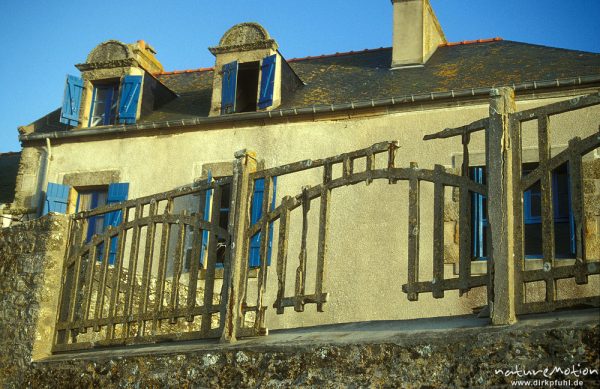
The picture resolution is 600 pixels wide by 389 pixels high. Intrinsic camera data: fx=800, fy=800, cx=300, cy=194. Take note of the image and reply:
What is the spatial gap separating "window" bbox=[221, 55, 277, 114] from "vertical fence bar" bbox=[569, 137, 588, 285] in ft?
30.9

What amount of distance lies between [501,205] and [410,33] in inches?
406

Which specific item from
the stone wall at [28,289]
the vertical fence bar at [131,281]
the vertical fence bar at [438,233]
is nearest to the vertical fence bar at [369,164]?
the vertical fence bar at [438,233]

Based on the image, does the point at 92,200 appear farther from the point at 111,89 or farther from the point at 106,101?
the point at 111,89

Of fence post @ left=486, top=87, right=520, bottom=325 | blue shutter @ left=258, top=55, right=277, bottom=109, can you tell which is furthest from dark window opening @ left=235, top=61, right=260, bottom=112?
fence post @ left=486, top=87, right=520, bottom=325

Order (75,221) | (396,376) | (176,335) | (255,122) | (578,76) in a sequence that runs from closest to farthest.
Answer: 1. (396,376)
2. (176,335)
3. (75,221)
4. (578,76)
5. (255,122)

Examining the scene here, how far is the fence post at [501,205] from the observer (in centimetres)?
431

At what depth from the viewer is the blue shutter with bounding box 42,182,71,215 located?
1409 centimetres

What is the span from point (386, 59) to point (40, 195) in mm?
6806

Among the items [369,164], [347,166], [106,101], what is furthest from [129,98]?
[369,164]

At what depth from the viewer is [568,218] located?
35.1ft

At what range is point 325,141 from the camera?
12828 millimetres

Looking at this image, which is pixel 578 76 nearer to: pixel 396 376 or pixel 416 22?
pixel 416 22

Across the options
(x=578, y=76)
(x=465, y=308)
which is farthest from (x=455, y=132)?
(x=578, y=76)

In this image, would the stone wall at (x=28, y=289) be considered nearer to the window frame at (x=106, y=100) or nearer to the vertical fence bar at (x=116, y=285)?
the vertical fence bar at (x=116, y=285)
